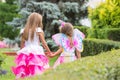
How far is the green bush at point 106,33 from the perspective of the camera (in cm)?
1604

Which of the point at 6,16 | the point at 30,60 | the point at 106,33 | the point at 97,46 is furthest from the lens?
the point at 6,16

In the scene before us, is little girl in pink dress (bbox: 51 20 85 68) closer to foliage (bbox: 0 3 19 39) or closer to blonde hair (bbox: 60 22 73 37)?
blonde hair (bbox: 60 22 73 37)

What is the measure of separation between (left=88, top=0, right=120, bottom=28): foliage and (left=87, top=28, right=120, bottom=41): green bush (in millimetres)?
633

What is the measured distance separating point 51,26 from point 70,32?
1129 cm

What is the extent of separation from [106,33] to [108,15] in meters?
2.30

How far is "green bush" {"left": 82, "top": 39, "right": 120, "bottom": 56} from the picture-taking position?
43.0 feet

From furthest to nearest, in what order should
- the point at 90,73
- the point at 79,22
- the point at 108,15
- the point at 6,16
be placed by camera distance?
the point at 6,16, the point at 79,22, the point at 108,15, the point at 90,73

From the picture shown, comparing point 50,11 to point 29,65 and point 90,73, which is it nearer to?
point 29,65

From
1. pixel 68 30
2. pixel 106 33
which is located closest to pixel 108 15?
pixel 106 33

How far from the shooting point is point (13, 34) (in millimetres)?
28688

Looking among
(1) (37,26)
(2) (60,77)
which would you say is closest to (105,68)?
(2) (60,77)

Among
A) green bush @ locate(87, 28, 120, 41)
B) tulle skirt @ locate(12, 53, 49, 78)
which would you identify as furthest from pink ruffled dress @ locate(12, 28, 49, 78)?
green bush @ locate(87, 28, 120, 41)

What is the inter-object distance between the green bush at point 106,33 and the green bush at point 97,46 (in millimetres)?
→ 920

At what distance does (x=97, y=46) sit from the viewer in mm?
14359
